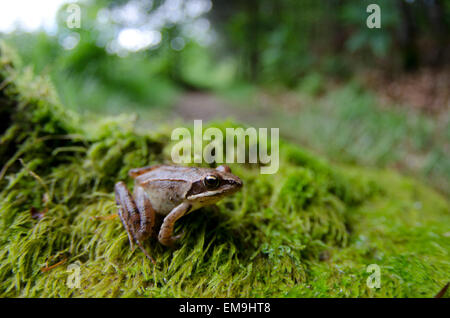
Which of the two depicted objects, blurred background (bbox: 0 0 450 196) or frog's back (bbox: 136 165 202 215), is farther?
blurred background (bbox: 0 0 450 196)

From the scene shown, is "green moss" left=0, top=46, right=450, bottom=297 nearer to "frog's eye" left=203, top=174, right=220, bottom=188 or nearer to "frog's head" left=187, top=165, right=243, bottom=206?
"frog's head" left=187, top=165, right=243, bottom=206

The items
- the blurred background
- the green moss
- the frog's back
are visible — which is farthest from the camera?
the blurred background

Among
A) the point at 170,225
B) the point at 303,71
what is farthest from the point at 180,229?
the point at 303,71

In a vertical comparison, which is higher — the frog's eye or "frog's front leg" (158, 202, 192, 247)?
the frog's eye

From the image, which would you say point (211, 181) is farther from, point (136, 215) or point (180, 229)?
point (136, 215)

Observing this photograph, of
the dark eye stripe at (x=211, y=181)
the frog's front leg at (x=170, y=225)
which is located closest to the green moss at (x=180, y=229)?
the frog's front leg at (x=170, y=225)

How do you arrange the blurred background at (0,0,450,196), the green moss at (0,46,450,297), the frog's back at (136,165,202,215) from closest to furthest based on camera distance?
the green moss at (0,46,450,297) → the frog's back at (136,165,202,215) → the blurred background at (0,0,450,196)

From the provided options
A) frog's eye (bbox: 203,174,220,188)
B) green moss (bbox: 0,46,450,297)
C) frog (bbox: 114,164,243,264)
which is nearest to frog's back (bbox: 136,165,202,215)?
frog (bbox: 114,164,243,264)

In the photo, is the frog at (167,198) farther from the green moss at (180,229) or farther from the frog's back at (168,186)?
the green moss at (180,229)
